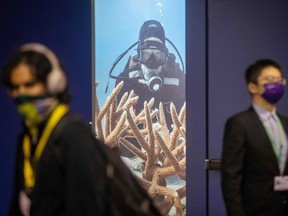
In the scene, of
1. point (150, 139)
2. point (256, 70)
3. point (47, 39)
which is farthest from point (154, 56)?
point (256, 70)

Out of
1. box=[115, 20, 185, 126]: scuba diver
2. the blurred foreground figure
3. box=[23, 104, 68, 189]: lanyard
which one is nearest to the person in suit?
the blurred foreground figure

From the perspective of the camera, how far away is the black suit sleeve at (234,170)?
2.46 metres

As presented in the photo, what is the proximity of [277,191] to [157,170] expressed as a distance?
1.48m

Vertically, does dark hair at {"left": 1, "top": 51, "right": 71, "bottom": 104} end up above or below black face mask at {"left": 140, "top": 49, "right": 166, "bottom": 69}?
below

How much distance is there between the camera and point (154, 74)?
384 cm

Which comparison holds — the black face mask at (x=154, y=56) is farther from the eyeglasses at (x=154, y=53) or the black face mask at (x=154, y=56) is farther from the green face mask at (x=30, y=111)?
the green face mask at (x=30, y=111)

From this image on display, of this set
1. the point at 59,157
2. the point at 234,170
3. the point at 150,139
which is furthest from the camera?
the point at 150,139

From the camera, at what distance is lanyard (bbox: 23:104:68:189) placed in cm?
167

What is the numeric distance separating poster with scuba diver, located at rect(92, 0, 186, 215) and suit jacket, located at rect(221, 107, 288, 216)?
125 cm

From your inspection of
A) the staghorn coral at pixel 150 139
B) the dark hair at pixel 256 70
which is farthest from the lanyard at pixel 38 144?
the staghorn coral at pixel 150 139

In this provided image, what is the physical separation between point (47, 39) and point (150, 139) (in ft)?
4.11

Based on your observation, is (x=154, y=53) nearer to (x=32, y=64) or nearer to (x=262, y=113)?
(x=262, y=113)

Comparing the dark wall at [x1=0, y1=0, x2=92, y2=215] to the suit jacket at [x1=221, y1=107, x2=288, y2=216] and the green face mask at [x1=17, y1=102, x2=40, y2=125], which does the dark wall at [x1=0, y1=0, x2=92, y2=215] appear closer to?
the suit jacket at [x1=221, y1=107, x2=288, y2=216]

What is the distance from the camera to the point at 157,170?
12.6 ft
